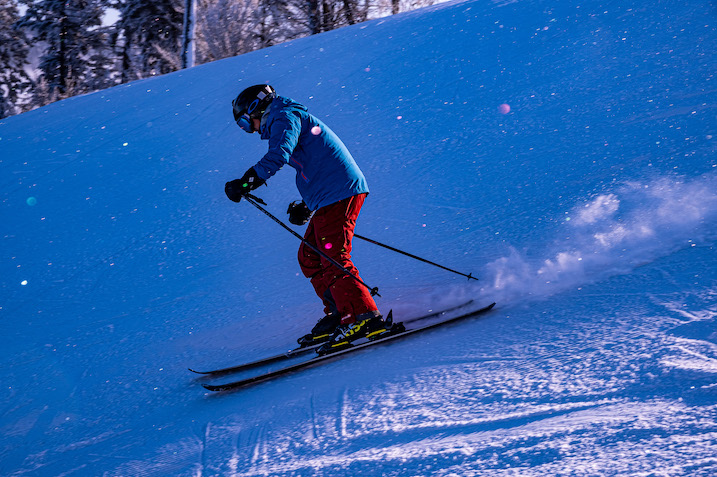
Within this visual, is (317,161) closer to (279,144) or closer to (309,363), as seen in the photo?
(279,144)

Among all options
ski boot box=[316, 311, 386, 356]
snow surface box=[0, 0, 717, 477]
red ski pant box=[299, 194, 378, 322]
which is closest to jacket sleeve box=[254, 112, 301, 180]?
red ski pant box=[299, 194, 378, 322]

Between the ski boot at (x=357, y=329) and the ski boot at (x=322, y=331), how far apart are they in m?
0.18

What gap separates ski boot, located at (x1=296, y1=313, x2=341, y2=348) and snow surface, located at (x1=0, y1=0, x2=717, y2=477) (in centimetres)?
38

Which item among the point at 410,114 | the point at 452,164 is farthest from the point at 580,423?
the point at 410,114

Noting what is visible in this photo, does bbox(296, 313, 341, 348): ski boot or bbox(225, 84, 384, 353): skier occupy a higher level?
bbox(225, 84, 384, 353): skier

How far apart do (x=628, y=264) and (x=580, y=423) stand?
72.2 inches

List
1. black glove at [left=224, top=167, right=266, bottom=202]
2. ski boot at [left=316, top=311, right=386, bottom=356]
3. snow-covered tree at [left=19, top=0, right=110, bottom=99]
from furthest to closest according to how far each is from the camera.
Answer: snow-covered tree at [left=19, top=0, right=110, bottom=99]
ski boot at [left=316, top=311, right=386, bottom=356]
black glove at [left=224, top=167, right=266, bottom=202]

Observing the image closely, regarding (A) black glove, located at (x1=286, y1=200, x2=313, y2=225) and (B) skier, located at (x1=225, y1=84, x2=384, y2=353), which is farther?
(A) black glove, located at (x1=286, y1=200, x2=313, y2=225)

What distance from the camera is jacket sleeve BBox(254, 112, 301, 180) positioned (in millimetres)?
3039

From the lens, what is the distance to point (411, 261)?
4.62 m

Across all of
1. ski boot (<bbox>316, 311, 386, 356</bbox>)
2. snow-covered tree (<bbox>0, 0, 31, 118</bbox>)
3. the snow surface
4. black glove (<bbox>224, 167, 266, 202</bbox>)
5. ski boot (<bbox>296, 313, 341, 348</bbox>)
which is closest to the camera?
the snow surface

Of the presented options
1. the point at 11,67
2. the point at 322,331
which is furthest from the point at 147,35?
the point at 322,331

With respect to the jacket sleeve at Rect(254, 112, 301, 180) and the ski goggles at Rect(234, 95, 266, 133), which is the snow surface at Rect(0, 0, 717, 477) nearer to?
the jacket sleeve at Rect(254, 112, 301, 180)

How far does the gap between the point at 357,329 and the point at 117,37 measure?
18.6 meters
